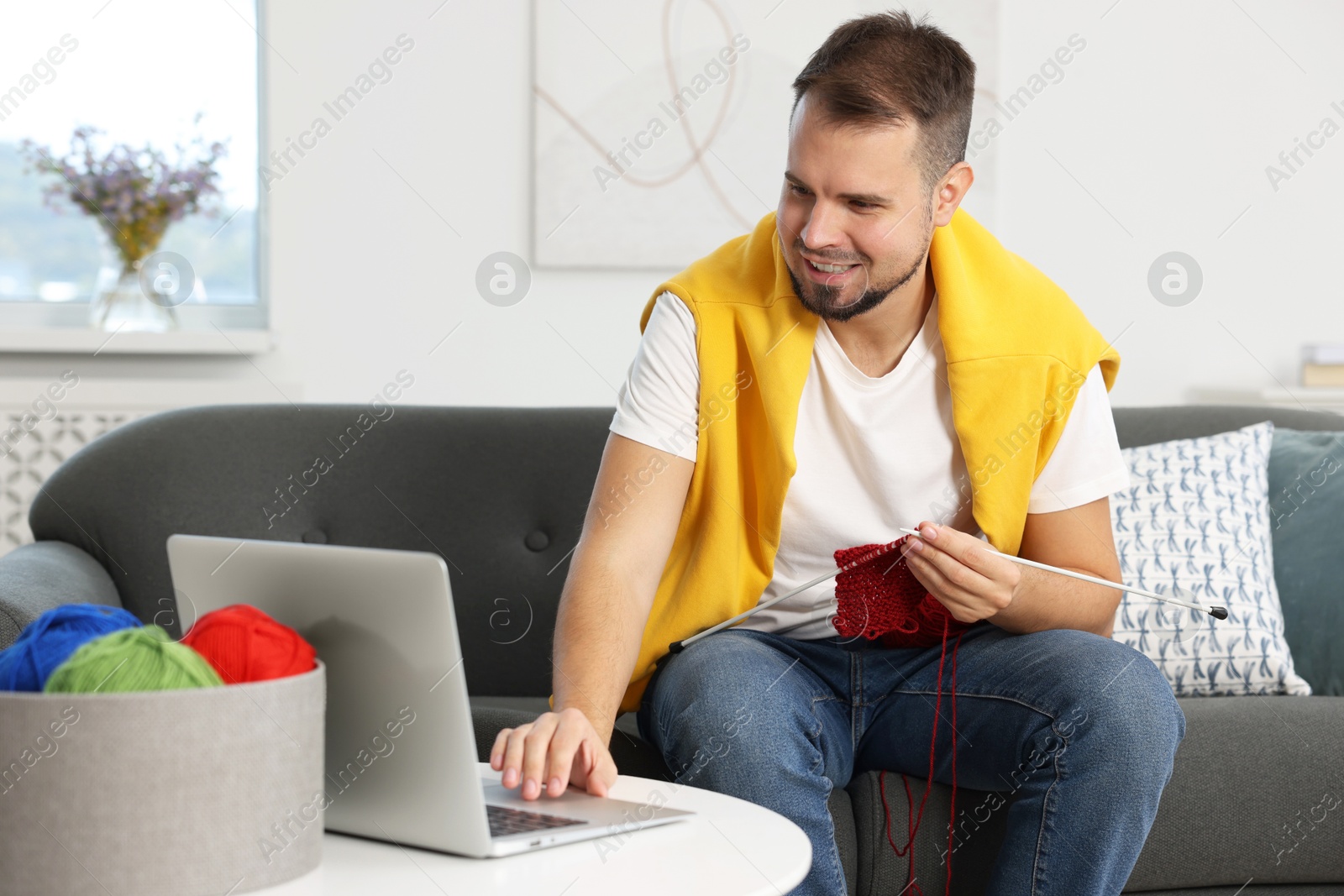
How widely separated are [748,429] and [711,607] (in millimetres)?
224

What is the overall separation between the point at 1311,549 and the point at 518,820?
1502mm

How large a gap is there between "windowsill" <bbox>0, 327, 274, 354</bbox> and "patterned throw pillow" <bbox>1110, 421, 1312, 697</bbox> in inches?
68.4

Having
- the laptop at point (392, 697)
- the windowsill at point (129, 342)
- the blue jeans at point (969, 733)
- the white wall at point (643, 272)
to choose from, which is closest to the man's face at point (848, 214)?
the blue jeans at point (969, 733)

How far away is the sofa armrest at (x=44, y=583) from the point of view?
4.57 feet

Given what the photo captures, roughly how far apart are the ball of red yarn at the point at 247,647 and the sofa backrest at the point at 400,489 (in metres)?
1.06

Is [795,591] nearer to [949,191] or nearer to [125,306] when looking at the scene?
[949,191]

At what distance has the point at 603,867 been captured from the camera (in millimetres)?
812

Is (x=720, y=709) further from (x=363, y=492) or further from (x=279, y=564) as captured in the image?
(x=363, y=492)

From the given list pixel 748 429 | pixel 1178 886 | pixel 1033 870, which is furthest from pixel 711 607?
pixel 1178 886

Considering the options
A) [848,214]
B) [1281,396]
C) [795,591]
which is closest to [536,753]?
[795,591]

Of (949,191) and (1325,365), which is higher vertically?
(949,191)

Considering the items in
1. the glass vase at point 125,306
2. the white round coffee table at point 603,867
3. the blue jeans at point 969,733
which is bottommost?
the blue jeans at point 969,733

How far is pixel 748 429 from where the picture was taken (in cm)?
152

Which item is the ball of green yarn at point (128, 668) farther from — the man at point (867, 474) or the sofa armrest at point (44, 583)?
the sofa armrest at point (44, 583)
